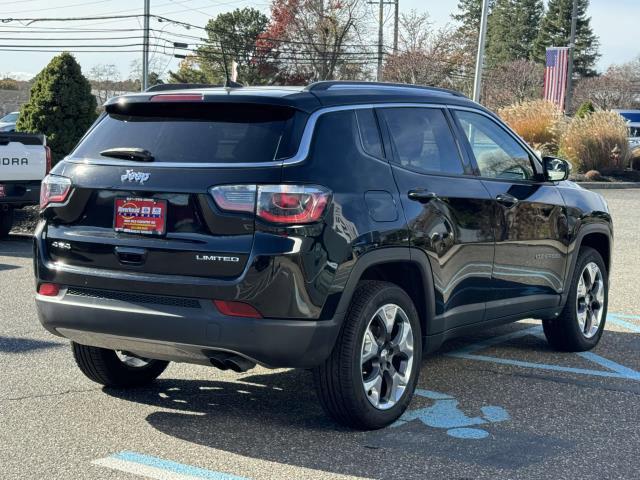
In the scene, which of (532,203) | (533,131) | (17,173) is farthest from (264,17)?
(532,203)

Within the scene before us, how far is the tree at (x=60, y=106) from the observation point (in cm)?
1677

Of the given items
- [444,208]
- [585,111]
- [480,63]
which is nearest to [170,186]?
[444,208]

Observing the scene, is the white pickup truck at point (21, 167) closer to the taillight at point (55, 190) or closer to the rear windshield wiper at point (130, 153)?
the taillight at point (55, 190)

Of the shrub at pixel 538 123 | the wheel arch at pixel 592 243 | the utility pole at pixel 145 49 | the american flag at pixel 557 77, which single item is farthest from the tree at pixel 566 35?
the wheel arch at pixel 592 243

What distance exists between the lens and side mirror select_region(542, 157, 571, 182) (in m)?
6.77

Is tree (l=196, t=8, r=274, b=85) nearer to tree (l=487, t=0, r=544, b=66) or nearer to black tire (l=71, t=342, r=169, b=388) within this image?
tree (l=487, t=0, r=544, b=66)

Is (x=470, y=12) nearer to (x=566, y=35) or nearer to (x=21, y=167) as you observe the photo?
(x=566, y=35)

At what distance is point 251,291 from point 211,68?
73083 millimetres

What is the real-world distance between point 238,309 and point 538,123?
28808 millimetres

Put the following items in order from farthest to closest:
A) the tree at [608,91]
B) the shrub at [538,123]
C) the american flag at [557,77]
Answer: the tree at [608,91] → the american flag at [557,77] → the shrub at [538,123]

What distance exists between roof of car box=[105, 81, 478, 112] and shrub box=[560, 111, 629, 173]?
25992 mm

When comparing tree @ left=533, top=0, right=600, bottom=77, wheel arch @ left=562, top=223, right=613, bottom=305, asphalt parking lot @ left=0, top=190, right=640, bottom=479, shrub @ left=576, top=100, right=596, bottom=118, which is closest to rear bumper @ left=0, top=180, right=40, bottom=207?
asphalt parking lot @ left=0, top=190, right=640, bottom=479

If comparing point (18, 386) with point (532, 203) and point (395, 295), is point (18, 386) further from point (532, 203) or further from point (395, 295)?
point (532, 203)

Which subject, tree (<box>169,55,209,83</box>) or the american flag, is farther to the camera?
tree (<box>169,55,209,83</box>)
